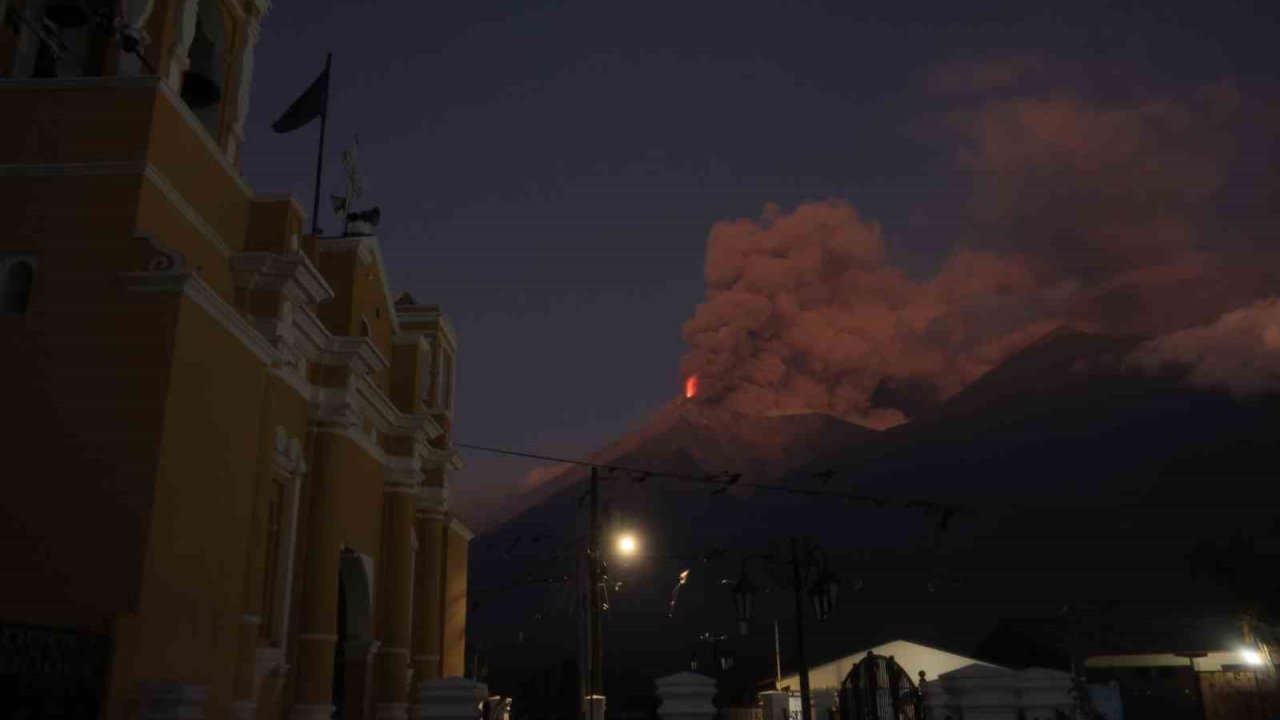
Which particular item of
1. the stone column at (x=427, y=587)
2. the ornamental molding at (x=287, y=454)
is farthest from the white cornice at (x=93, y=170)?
the stone column at (x=427, y=587)

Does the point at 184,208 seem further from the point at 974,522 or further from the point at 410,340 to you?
the point at 974,522

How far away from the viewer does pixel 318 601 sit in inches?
662

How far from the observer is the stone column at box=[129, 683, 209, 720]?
9.89 metres

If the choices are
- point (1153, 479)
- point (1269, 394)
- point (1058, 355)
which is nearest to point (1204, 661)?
point (1153, 479)

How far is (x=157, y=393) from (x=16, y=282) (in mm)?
2573

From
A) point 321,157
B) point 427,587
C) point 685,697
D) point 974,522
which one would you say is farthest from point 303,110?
point 974,522

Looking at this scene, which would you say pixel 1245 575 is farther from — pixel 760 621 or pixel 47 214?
pixel 47 214

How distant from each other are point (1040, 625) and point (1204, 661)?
52.7ft

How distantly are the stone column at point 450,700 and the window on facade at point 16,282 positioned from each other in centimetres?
702

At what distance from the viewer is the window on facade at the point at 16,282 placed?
1201cm

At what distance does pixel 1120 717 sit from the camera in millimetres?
39656

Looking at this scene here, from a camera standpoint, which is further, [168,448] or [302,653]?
[302,653]

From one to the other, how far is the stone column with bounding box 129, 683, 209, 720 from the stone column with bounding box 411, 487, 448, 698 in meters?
14.2

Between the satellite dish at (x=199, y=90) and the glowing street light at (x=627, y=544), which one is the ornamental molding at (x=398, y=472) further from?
the satellite dish at (x=199, y=90)
